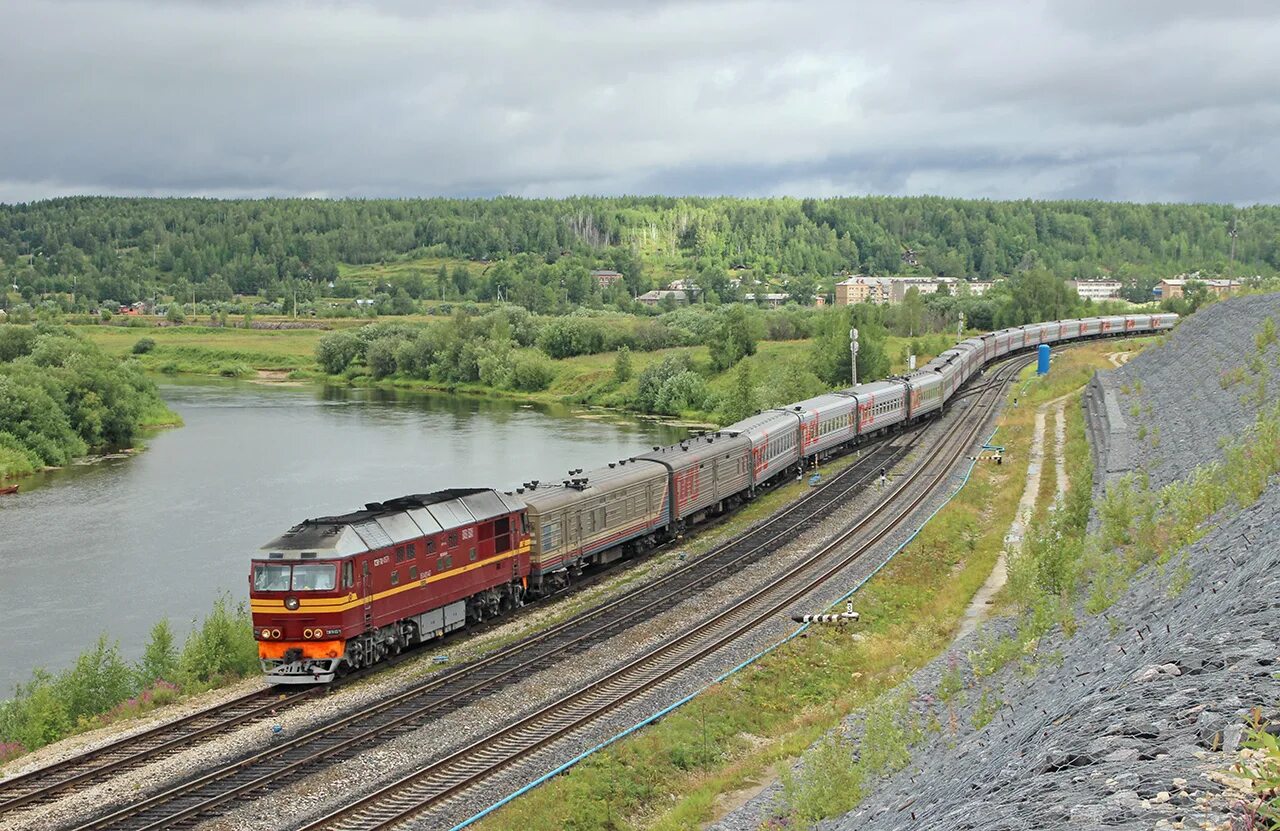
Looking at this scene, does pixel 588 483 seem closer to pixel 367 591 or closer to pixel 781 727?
pixel 367 591

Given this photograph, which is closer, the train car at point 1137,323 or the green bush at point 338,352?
the train car at point 1137,323

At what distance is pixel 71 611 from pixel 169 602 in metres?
3.03

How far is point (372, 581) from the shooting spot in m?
25.6

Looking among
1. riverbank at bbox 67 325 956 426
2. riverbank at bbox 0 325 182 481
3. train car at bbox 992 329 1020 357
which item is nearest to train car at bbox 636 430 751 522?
riverbank at bbox 67 325 956 426

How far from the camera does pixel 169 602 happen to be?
126 ft

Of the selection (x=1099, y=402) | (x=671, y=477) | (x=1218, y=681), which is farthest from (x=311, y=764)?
(x=1099, y=402)

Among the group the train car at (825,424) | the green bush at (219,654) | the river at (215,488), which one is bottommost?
the river at (215,488)

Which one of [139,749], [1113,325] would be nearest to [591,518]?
[139,749]

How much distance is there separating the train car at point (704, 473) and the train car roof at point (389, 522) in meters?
8.84

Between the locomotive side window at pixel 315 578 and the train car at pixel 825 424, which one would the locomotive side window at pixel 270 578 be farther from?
the train car at pixel 825 424

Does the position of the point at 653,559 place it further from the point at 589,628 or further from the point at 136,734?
the point at 136,734

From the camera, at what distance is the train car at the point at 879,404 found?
5816cm

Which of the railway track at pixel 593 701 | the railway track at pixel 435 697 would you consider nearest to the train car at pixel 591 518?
the railway track at pixel 435 697

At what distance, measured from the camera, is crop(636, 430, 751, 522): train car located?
129 ft
